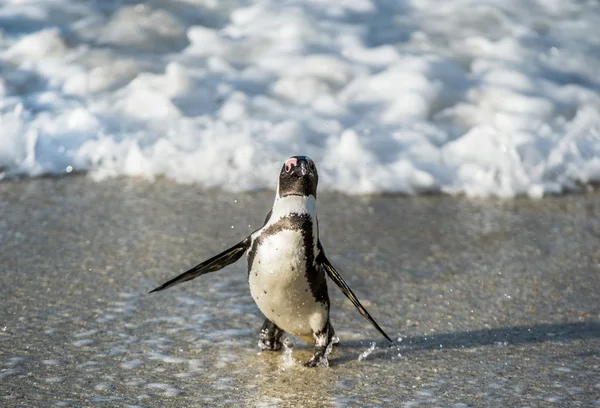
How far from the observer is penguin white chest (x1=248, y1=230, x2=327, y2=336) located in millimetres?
3182

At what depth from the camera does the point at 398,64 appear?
7.04 metres

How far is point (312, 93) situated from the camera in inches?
259

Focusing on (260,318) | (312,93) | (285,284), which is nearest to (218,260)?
(285,284)

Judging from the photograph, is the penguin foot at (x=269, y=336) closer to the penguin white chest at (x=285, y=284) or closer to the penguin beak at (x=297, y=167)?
the penguin white chest at (x=285, y=284)

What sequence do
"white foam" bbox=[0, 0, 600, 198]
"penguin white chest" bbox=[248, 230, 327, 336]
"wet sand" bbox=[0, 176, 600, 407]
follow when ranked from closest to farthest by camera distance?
"wet sand" bbox=[0, 176, 600, 407] < "penguin white chest" bbox=[248, 230, 327, 336] < "white foam" bbox=[0, 0, 600, 198]

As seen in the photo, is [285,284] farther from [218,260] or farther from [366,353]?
[366,353]

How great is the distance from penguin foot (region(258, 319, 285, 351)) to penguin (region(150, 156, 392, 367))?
0.17ft

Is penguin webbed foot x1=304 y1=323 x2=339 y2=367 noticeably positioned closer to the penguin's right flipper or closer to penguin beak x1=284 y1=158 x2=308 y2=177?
the penguin's right flipper

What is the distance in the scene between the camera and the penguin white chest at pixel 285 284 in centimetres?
318

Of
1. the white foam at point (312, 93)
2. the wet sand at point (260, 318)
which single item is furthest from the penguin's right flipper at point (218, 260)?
the white foam at point (312, 93)

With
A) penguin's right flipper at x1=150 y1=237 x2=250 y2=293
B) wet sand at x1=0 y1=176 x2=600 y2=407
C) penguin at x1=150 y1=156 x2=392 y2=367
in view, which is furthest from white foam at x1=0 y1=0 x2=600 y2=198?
penguin at x1=150 y1=156 x2=392 y2=367

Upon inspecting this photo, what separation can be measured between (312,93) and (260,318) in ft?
10.4

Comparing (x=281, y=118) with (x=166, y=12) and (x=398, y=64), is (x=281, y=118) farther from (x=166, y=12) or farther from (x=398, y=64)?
(x=166, y=12)

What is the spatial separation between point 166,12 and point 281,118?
2181mm
